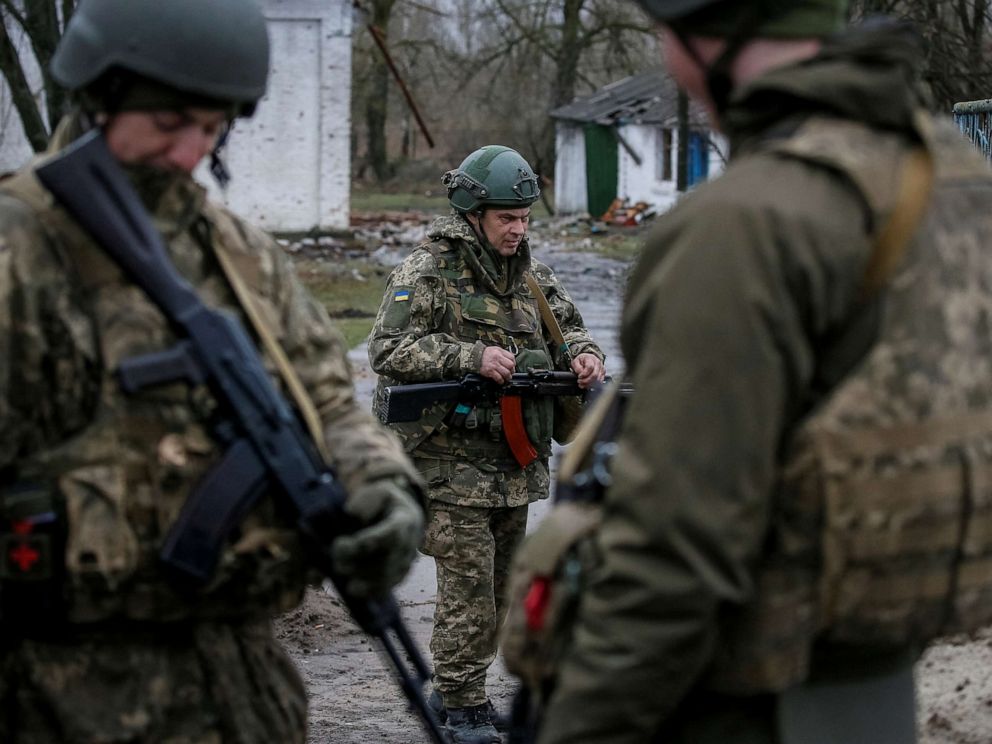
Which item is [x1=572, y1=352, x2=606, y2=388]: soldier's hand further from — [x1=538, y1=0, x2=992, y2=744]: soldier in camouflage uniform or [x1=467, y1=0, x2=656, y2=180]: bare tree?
[x1=467, y1=0, x2=656, y2=180]: bare tree

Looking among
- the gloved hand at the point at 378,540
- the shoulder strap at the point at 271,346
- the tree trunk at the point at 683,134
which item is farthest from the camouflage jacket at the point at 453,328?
the tree trunk at the point at 683,134

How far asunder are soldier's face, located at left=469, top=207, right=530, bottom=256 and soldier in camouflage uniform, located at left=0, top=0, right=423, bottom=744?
306 cm

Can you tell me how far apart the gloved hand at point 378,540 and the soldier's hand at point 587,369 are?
10.2 feet

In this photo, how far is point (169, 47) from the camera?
9.46 feet

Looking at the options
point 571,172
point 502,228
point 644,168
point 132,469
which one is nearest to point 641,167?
point 644,168

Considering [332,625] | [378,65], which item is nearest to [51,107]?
[332,625]

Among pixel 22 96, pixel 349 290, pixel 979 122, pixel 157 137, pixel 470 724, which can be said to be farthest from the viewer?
pixel 349 290

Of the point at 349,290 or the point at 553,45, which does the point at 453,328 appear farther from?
the point at 553,45

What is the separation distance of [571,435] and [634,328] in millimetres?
4177

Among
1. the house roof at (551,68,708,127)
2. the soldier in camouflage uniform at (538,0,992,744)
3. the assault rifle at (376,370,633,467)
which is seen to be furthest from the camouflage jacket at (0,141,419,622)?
the house roof at (551,68,708,127)

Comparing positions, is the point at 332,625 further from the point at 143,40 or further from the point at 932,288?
the point at 932,288

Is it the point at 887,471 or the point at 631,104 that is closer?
the point at 887,471

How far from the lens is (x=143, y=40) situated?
288cm

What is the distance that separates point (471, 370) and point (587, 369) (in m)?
0.50
